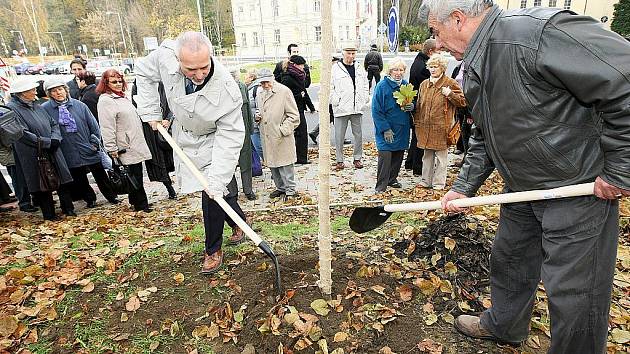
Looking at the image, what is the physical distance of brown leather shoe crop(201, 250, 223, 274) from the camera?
3504mm

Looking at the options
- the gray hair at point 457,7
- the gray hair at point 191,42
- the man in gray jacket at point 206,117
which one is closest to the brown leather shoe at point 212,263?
the man in gray jacket at point 206,117

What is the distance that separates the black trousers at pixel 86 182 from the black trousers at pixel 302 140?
3.19 metres

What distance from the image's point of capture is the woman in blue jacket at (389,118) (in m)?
5.65

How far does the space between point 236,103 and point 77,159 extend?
11.7 ft

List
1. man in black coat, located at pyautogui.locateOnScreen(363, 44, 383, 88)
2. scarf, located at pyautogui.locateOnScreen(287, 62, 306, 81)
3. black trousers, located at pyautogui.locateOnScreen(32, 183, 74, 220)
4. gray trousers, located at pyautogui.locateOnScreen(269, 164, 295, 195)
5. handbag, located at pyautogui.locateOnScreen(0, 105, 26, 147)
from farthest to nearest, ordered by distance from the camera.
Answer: man in black coat, located at pyautogui.locateOnScreen(363, 44, 383, 88)
scarf, located at pyautogui.locateOnScreen(287, 62, 306, 81)
gray trousers, located at pyautogui.locateOnScreen(269, 164, 295, 195)
black trousers, located at pyautogui.locateOnScreen(32, 183, 74, 220)
handbag, located at pyautogui.locateOnScreen(0, 105, 26, 147)

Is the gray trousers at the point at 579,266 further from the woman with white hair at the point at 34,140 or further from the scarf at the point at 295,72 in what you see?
the scarf at the point at 295,72

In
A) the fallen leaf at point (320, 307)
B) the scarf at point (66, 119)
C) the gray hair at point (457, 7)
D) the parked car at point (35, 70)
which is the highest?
the gray hair at point (457, 7)

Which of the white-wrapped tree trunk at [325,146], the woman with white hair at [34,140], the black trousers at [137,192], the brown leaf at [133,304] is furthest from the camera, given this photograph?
the black trousers at [137,192]

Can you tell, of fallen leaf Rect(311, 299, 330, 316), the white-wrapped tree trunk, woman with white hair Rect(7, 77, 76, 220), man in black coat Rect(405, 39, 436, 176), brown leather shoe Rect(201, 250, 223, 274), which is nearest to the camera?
the white-wrapped tree trunk

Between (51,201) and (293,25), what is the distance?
107 feet

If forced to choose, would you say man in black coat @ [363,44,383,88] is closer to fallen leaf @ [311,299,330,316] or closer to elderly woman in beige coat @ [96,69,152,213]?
elderly woman in beige coat @ [96,69,152,213]

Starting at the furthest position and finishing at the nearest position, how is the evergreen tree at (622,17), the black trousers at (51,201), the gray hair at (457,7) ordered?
the evergreen tree at (622,17), the black trousers at (51,201), the gray hair at (457,7)

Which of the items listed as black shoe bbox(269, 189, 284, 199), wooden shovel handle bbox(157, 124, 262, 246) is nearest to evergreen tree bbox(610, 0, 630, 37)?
black shoe bbox(269, 189, 284, 199)

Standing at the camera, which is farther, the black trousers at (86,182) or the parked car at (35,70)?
the parked car at (35,70)
